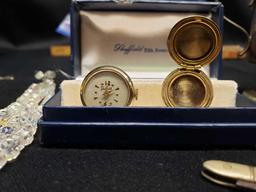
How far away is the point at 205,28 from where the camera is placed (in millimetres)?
753

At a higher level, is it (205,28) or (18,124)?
(205,28)

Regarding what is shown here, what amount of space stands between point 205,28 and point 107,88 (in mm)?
212

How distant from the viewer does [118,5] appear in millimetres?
906

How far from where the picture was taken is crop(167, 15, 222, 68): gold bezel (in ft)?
2.44

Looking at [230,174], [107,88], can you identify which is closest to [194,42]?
[107,88]

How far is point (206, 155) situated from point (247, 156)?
7 centimetres

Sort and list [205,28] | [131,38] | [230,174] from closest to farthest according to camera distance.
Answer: [230,174] < [205,28] < [131,38]

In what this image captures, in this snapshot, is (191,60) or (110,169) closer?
(110,169)

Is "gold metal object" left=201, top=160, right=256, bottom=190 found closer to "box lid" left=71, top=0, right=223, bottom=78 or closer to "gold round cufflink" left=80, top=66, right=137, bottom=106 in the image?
"gold round cufflink" left=80, top=66, right=137, bottom=106

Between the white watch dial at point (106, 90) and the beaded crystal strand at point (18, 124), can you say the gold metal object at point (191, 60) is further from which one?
the beaded crystal strand at point (18, 124)

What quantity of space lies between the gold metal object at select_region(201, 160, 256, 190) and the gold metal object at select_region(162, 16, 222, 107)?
18cm

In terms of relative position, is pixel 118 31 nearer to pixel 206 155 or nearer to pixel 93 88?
pixel 93 88

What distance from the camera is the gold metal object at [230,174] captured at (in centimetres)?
56

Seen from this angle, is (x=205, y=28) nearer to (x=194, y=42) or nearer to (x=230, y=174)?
(x=194, y=42)
